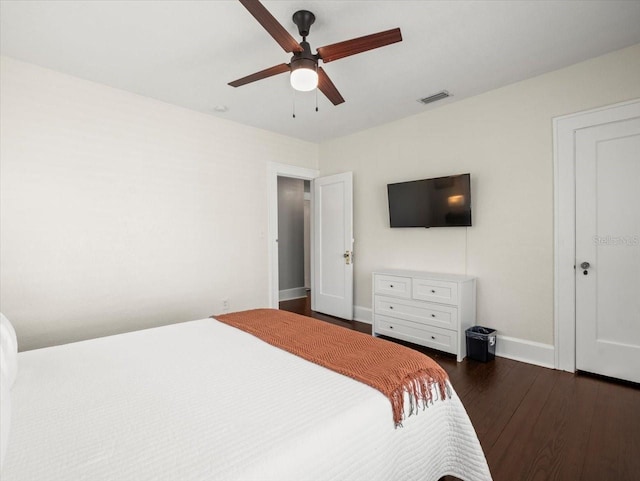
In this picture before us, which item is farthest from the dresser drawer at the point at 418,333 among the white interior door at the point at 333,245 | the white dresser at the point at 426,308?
the white interior door at the point at 333,245

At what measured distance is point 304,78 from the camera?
6.41 ft

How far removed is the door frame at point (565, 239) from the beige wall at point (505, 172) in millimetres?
57

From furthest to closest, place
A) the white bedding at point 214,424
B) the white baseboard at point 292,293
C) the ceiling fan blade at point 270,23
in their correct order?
the white baseboard at point 292,293 → the ceiling fan blade at point 270,23 → the white bedding at point 214,424

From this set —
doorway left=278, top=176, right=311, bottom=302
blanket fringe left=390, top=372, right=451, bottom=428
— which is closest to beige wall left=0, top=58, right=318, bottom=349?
doorway left=278, top=176, right=311, bottom=302

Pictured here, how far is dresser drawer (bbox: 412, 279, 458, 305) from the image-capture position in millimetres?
3052

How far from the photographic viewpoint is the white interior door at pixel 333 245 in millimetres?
4293

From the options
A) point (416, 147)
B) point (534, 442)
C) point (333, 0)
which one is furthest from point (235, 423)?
point (416, 147)

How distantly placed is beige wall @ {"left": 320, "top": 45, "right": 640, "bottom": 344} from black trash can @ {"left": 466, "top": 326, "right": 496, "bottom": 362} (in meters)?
0.18

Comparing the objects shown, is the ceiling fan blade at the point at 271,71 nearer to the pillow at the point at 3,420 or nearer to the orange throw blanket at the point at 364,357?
the orange throw blanket at the point at 364,357

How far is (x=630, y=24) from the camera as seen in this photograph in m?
2.13

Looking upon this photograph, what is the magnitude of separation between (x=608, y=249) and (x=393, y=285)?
1.84 meters

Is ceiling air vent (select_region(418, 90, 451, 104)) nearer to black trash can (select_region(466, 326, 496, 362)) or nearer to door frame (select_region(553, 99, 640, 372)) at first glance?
door frame (select_region(553, 99, 640, 372))

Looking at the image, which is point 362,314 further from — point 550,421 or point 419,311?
point 550,421

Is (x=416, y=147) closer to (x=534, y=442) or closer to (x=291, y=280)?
(x=534, y=442)
